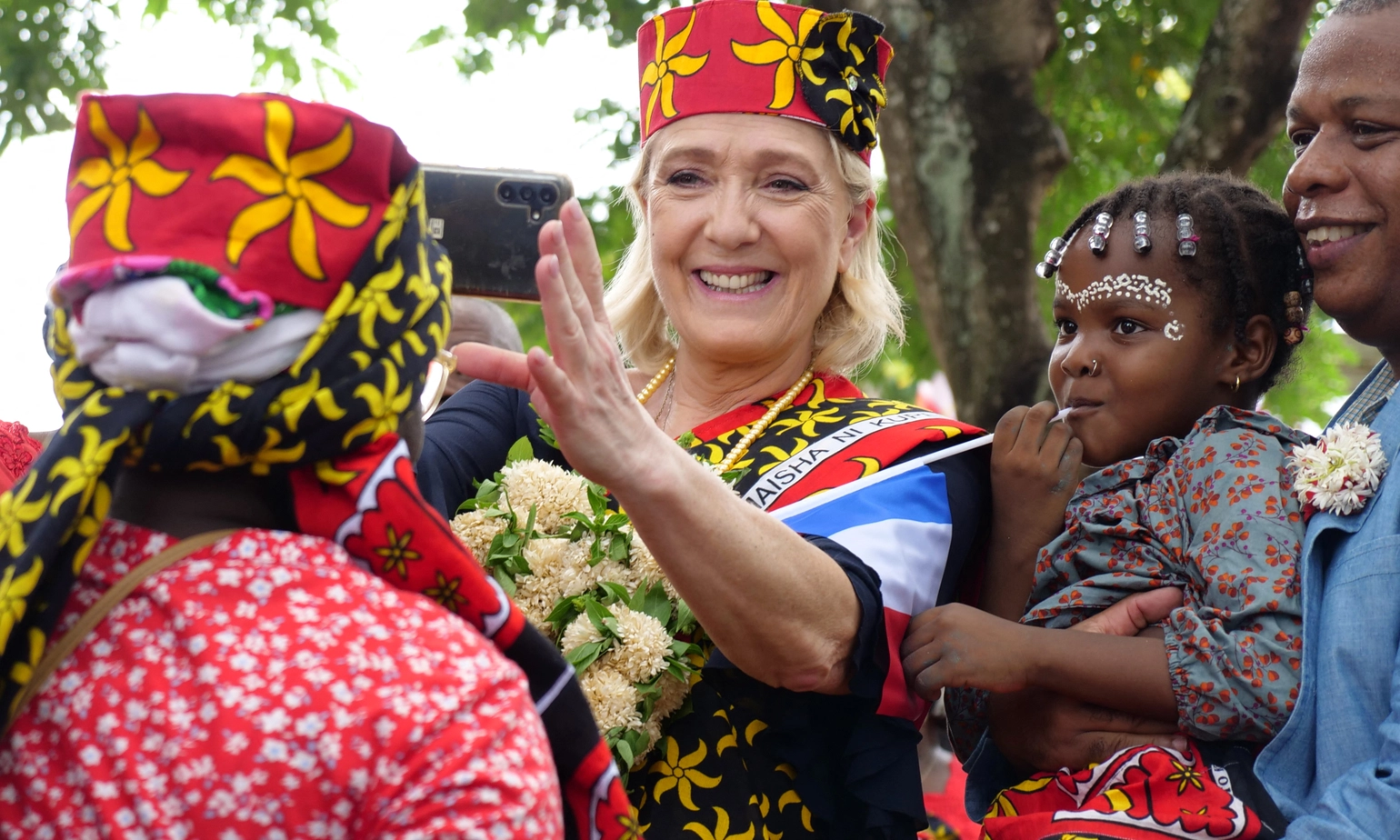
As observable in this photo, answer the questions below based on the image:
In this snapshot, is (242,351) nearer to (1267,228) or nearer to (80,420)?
(80,420)

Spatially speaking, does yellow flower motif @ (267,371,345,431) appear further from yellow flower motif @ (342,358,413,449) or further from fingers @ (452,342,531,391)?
fingers @ (452,342,531,391)

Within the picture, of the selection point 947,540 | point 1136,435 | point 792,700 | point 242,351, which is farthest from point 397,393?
point 1136,435

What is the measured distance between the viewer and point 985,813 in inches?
120

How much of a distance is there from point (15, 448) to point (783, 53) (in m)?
1.96

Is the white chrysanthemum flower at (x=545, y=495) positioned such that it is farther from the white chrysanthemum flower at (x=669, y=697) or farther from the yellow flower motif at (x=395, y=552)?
the yellow flower motif at (x=395, y=552)

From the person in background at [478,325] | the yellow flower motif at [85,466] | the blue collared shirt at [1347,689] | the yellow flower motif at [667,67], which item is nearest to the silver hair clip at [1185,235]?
the blue collared shirt at [1347,689]

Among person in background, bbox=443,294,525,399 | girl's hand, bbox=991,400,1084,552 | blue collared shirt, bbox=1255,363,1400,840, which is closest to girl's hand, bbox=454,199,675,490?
girl's hand, bbox=991,400,1084,552

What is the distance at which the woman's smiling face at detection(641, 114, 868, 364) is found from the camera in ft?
10.7

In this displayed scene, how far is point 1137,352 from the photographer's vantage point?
2.97m

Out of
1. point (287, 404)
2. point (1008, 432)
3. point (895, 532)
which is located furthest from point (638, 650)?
point (287, 404)

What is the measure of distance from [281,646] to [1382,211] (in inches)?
85.5

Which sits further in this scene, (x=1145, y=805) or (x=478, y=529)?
(x=478, y=529)

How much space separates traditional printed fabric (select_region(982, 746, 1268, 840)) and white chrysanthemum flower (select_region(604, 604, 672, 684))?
0.79m

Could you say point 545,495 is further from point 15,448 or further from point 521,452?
point 15,448
